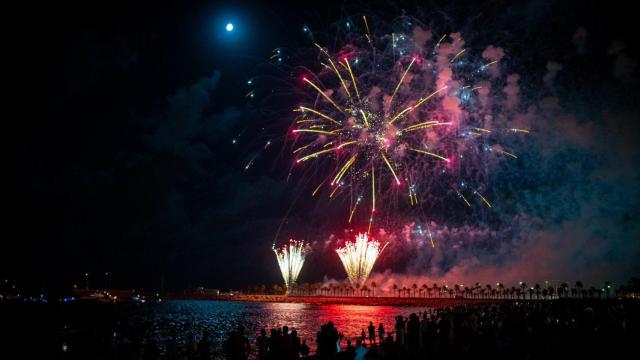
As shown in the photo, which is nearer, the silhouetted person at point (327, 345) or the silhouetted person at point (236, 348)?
the silhouetted person at point (327, 345)

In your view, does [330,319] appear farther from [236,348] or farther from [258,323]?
[236,348]

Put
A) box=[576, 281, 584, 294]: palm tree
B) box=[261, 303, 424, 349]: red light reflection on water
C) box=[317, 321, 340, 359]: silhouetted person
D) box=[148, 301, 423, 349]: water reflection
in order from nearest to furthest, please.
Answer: box=[317, 321, 340, 359]: silhouetted person
box=[261, 303, 424, 349]: red light reflection on water
box=[148, 301, 423, 349]: water reflection
box=[576, 281, 584, 294]: palm tree

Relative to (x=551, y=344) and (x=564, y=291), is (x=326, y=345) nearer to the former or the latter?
(x=551, y=344)

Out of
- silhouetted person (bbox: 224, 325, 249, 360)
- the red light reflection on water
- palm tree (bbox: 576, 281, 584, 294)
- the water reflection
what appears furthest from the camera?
palm tree (bbox: 576, 281, 584, 294)

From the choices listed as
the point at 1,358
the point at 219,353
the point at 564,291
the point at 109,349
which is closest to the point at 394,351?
the point at 109,349

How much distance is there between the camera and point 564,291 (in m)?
184

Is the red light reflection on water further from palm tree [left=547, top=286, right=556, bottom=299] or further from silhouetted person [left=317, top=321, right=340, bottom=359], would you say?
palm tree [left=547, top=286, right=556, bottom=299]

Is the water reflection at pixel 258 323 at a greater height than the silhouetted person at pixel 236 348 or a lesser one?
lesser

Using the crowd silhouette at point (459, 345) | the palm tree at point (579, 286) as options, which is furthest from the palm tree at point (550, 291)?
the crowd silhouette at point (459, 345)

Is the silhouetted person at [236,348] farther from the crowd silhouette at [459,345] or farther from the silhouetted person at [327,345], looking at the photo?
the silhouetted person at [327,345]

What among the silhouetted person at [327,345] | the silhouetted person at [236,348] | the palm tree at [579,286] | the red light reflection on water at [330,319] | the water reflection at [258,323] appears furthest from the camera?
the palm tree at [579,286]


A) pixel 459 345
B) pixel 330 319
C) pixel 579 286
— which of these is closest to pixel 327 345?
pixel 459 345

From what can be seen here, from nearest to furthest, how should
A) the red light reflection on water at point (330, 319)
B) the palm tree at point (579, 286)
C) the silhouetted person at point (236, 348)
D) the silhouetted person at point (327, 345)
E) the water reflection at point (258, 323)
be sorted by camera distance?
the silhouetted person at point (327, 345) < the silhouetted person at point (236, 348) < the red light reflection on water at point (330, 319) < the water reflection at point (258, 323) < the palm tree at point (579, 286)

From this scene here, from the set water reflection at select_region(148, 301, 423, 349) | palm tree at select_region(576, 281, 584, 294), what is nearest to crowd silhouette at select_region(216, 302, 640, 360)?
water reflection at select_region(148, 301, 423, 349)
